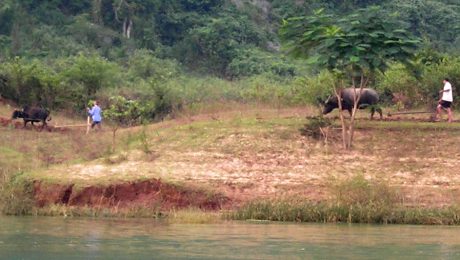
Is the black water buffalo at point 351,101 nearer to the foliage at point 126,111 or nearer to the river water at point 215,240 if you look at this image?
the foliage at point 126,111

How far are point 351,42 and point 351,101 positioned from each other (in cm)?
423

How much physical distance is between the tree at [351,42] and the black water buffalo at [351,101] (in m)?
2.39

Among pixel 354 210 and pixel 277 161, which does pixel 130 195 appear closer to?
pixel 277 161

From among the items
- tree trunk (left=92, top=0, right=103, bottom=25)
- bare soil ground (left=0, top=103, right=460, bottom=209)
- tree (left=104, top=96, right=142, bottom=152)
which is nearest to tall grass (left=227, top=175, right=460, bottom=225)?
bare soil ground (left=0, top=103, right=460, bottom=209)

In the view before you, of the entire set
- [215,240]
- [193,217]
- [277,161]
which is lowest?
[215,240]

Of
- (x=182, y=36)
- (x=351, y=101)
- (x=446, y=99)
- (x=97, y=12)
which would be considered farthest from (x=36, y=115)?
(x=182, y=36)

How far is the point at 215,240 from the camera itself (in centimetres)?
2055

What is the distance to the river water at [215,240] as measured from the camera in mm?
18344

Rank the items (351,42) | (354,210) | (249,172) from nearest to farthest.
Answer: (354,210) < (249,172) < (351,42)

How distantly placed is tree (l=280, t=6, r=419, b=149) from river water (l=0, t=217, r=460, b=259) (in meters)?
7.02

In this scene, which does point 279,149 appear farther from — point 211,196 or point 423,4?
point 423,4

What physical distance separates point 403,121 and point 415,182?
16.9ft

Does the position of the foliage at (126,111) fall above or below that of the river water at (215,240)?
above

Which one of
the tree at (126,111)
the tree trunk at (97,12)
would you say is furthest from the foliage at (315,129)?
the tree trunk at (97,12)
